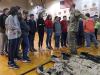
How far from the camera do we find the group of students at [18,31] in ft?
6.48

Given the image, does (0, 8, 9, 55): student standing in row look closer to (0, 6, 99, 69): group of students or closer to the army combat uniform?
(0, 6, 99, 69): group of students

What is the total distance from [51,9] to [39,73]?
959 cm

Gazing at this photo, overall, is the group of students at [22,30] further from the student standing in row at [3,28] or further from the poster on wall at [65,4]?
the poster on wall at [65,4]

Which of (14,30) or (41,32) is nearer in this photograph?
(14,30)

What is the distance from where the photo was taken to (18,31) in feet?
6.97

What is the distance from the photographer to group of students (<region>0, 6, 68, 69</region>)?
198cm

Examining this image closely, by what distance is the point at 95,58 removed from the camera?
2.48 m

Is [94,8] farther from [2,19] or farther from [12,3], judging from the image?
[12,3]

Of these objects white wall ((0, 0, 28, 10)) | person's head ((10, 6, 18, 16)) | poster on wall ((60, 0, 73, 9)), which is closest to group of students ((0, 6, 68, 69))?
person's head ((10, 6, 18, 16))

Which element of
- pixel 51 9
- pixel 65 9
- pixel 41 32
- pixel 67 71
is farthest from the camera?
pixel 51 9

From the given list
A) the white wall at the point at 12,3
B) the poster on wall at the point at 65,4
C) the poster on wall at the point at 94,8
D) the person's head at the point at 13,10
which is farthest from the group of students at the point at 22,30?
the white wall at the point at 12,3

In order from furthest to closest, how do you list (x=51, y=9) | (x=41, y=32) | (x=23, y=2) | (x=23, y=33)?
(x=23, y=2), (x=51, y=9), (x=41, y=32), (x=23, y=33)

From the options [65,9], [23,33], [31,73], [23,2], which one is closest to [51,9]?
[65,9]

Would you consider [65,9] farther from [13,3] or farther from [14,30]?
[14,30]
